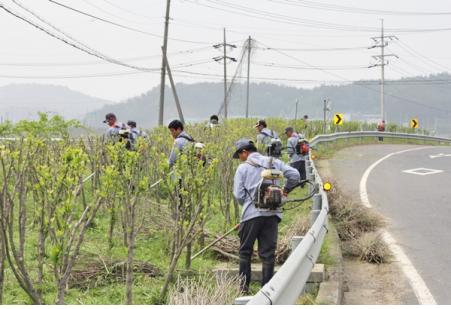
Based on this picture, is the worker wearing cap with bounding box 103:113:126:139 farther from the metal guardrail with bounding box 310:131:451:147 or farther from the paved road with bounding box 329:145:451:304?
the metal guardrail with bounding box 310:131:451:147

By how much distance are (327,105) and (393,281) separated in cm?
2196

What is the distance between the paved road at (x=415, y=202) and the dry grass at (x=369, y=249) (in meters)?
0.41

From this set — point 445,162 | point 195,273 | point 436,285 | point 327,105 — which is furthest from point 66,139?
point 327,105

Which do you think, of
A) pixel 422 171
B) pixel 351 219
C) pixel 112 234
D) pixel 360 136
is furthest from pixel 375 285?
pixel 360 136

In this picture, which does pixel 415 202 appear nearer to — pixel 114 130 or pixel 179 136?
pixel 179 136

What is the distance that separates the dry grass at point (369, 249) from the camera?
846 centimetres

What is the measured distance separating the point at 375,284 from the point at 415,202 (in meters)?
6.08

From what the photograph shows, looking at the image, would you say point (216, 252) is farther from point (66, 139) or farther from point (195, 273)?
point (66, 139)

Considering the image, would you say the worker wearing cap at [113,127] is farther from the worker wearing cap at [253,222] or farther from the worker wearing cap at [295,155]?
the worker wearing cap at [253,222]

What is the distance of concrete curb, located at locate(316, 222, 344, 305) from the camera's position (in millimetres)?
6141

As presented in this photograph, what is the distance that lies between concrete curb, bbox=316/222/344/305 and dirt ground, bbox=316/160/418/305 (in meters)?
0.19

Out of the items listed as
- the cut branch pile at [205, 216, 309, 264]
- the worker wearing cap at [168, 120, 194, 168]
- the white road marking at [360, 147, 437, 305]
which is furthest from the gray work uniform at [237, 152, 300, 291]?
the worker wearing cap at [168, 120, 194, 168]

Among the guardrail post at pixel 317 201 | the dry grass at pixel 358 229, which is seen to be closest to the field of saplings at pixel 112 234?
the guardrail post at pixel 317 201

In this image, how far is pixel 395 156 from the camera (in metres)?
23.9
